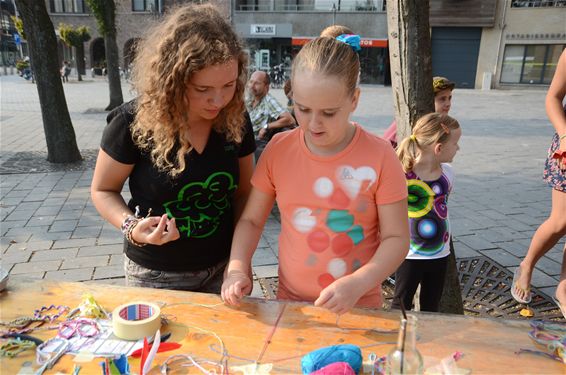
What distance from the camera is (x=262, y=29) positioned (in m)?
27.1

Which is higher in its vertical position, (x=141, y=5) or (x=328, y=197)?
(x=141, y=5)

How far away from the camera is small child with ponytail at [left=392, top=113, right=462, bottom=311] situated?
7.31ft

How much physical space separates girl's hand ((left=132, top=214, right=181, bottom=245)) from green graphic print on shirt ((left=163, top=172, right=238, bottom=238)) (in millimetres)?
195

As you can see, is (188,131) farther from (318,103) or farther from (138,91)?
(318,103)

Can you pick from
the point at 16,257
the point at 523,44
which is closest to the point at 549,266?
the point at 16,257

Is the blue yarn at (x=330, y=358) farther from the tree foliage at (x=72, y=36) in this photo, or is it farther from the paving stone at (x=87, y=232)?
the tree foliage at (x=72, y=36)

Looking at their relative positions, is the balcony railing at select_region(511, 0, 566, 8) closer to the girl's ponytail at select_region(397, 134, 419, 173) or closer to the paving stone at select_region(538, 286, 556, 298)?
the paving stone at select_region(538, 286, 556, 298)

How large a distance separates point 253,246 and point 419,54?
133 centimetres

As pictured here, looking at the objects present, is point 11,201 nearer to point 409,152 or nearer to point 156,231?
point 156,231

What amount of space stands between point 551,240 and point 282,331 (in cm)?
217

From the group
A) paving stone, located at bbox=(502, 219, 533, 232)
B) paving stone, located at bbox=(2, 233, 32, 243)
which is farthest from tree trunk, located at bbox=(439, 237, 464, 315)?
paving stone, located at bbox=(2, 233, 32, 243)

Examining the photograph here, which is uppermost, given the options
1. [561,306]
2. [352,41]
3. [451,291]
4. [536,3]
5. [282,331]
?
[536,3]

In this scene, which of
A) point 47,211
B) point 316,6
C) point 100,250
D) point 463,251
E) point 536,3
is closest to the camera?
point 100,250

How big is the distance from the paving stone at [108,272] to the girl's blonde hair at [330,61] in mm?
2438
